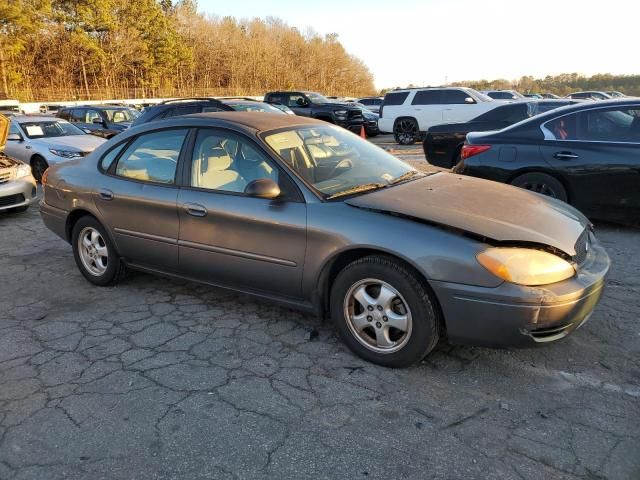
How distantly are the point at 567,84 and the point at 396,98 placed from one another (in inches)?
2617

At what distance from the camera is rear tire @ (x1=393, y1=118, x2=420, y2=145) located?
55.4 ft

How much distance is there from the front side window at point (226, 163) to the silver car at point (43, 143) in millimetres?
7158

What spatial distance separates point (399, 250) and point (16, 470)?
86.5 inches

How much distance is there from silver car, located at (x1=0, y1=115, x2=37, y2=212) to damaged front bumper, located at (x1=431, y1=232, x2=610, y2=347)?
23.0 ft

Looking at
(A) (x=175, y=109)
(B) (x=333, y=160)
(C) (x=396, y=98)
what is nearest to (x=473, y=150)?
(B) (x=333, y=160)

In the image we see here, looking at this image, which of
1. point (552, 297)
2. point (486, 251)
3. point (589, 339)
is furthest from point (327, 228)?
point (589, 339)

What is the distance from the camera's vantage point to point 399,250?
292 centimetres

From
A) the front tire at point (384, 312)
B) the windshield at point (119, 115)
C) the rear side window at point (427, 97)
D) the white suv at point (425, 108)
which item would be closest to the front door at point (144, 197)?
the front tire at point (384, 312)

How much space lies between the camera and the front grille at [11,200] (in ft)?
24.1

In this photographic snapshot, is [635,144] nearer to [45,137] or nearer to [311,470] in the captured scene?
[311,470]

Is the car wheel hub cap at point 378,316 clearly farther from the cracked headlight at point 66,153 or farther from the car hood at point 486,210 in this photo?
the cracked headlight at point 66,153

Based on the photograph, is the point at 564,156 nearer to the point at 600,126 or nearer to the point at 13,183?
the point at 600,126

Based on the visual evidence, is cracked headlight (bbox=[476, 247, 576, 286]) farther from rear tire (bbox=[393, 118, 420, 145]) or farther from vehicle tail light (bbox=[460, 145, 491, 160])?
rear tire (bbox=[393, 118, 420, 145])

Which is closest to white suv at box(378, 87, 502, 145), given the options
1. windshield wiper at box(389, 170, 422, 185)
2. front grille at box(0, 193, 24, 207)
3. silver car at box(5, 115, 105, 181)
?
silver car at box(5, 115, 105, 181)
